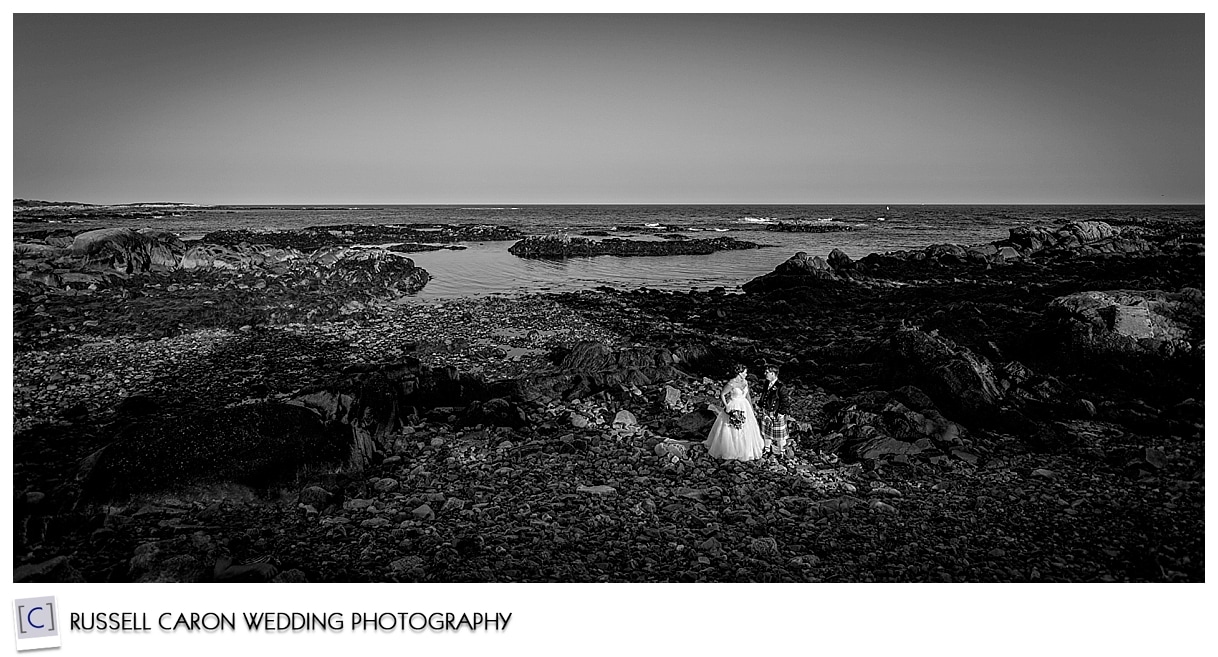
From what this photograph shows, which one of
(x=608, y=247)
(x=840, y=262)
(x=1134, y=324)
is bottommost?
(x=1134, y=324)

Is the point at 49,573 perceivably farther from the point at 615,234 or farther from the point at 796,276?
the point at 615,234

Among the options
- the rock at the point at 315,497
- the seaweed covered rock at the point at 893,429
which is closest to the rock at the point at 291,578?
the rock at the point at 315,497

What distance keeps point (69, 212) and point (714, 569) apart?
33.4 ft

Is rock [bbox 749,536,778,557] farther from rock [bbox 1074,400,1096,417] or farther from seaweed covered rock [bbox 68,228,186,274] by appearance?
seaweed covered rock [bbox 68,228,186,274]

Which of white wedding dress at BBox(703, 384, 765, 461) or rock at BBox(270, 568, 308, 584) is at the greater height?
white wedding dress at BBox(703, 384, 765, 461)

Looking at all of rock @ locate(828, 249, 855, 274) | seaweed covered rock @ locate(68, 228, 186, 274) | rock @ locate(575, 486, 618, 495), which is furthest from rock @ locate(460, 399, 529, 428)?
rock @ locate(828, 249, 855, 274)

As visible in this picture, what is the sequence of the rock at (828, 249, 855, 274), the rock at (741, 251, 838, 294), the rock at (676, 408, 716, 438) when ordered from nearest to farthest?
the rock at (676, 408, 716, 438) < the rock at (741, 251, 838, 294) < the rock at (828, 249, 855, 274)

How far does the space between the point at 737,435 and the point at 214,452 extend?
11.4 feet

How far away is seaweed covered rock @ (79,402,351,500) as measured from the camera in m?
4.60

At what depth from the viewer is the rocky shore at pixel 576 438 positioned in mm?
4242

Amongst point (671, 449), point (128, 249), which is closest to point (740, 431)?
point (671, 449)

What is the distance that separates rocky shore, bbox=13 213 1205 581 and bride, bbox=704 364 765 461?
12 centimetres
